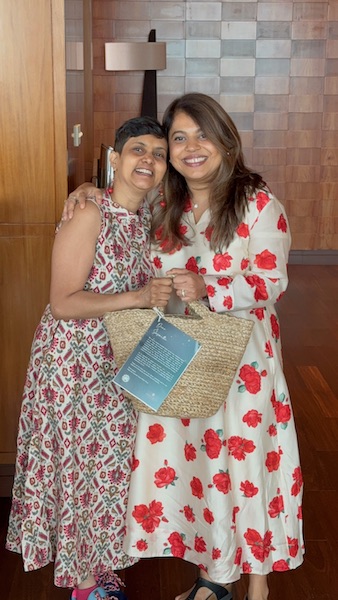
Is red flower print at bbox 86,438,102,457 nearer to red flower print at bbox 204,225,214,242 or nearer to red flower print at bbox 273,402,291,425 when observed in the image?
red flower print at bbox 273,402,291,425

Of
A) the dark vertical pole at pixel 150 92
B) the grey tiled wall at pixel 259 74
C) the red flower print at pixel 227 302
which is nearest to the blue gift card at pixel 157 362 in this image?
the red flower print at pixel 227 302

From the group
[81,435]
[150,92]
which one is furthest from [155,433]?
[150,92]

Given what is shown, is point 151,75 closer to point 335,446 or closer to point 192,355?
point 335,446

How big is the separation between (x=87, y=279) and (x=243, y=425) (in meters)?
0.61

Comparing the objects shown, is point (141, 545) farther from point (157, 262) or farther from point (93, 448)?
point (157, 262)

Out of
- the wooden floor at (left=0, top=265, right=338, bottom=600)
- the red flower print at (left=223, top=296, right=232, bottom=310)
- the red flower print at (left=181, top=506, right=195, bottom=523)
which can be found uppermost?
the red flower print at (left=223, top=296, right=232, bottom=310)

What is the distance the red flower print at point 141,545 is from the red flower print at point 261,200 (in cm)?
104

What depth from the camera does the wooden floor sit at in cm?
292

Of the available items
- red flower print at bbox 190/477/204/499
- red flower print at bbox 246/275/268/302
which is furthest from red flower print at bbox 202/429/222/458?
red flower print at bbox 246/275/268/302

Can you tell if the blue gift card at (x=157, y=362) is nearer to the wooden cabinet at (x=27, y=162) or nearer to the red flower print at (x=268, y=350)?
the red flower print at (x=268, y=350)

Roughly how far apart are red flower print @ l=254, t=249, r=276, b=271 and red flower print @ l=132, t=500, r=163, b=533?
788mm

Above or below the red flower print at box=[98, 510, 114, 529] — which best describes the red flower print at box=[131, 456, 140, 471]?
above

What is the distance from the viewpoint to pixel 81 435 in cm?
255

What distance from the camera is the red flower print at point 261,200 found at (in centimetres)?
244
